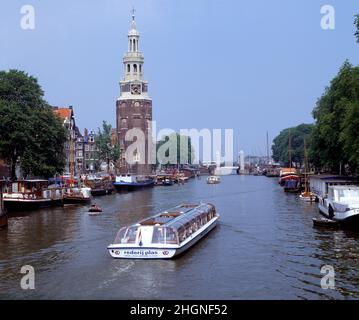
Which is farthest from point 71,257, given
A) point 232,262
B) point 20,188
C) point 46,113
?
point 46,113

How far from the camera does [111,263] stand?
28016 millimetres

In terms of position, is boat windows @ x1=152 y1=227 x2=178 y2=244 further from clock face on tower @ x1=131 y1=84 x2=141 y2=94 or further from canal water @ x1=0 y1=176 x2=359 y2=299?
clock face on tower @ x1=131 y1=84 x2=141 y2=94

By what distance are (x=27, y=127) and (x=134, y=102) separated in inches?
3525

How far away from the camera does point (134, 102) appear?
15762 cm

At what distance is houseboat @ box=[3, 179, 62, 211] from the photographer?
60000 millimetres

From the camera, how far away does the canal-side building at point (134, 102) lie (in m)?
156

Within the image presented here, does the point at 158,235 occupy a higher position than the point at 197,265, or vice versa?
the point at 158,235

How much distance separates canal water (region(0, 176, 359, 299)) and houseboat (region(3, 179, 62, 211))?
1474 cm

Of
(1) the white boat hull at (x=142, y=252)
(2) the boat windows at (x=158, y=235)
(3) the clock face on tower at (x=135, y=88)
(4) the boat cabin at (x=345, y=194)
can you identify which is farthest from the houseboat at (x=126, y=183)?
(1) the white boat hull at (x=142, y=252)

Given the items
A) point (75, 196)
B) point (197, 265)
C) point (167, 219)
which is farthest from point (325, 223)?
point (75, 196)

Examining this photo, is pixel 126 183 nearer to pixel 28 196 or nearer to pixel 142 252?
pixel 28 196

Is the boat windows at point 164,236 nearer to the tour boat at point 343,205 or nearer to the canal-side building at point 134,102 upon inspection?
the tour boat at point 343,205

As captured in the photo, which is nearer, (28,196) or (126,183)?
(28,196)
